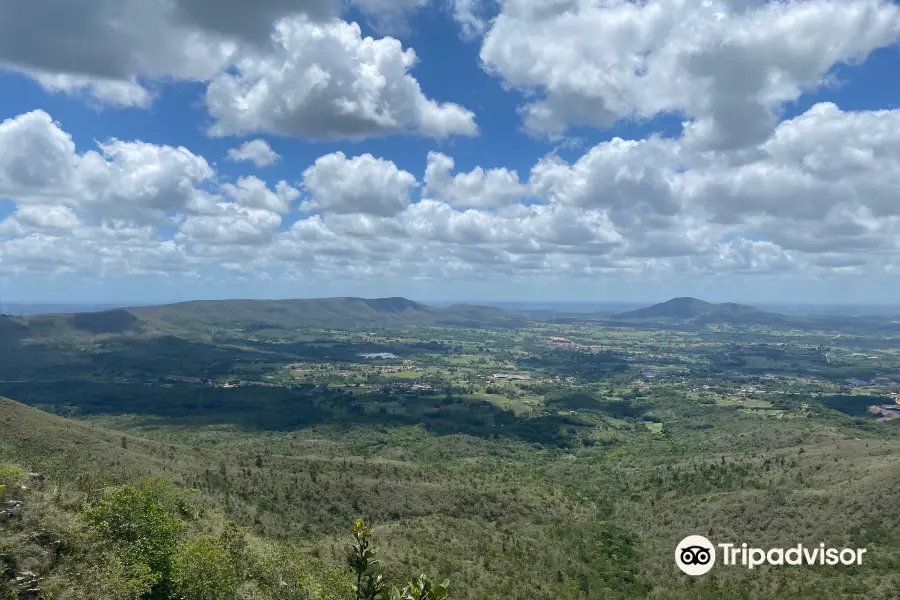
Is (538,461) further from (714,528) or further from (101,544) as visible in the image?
(101,544)

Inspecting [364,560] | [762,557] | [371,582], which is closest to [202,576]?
[371,582]

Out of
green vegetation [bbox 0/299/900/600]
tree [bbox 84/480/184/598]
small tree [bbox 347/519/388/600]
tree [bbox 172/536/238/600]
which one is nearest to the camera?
small tree [bbox 347/519/388/600]

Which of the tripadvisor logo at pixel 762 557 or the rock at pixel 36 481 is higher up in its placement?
the rock at pixel 36 481

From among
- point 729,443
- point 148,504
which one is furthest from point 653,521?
point 148,504

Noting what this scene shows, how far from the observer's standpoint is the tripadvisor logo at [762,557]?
67.4 meters

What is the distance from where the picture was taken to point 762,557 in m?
70.9

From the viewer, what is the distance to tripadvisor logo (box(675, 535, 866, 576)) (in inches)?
2653

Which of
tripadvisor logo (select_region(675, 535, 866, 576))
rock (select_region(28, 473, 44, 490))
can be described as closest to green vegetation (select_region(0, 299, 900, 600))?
rock (select_region(28, 473, 44, 490))

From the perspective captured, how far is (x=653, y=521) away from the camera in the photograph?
100750 millimetres

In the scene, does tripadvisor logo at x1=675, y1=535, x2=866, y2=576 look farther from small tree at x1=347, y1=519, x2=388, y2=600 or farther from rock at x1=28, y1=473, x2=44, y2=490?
rock at x1=28, y1=473, x2=44, y2=490

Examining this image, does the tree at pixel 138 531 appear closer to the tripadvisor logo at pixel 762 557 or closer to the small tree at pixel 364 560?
the small tree at pixel 364 560

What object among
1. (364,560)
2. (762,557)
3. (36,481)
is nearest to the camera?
(364,560)

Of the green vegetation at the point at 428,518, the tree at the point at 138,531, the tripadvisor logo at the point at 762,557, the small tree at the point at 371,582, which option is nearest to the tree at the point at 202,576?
the green vegetation at the point at 428,518

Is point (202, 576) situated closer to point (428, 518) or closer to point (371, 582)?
point (371, 582)
